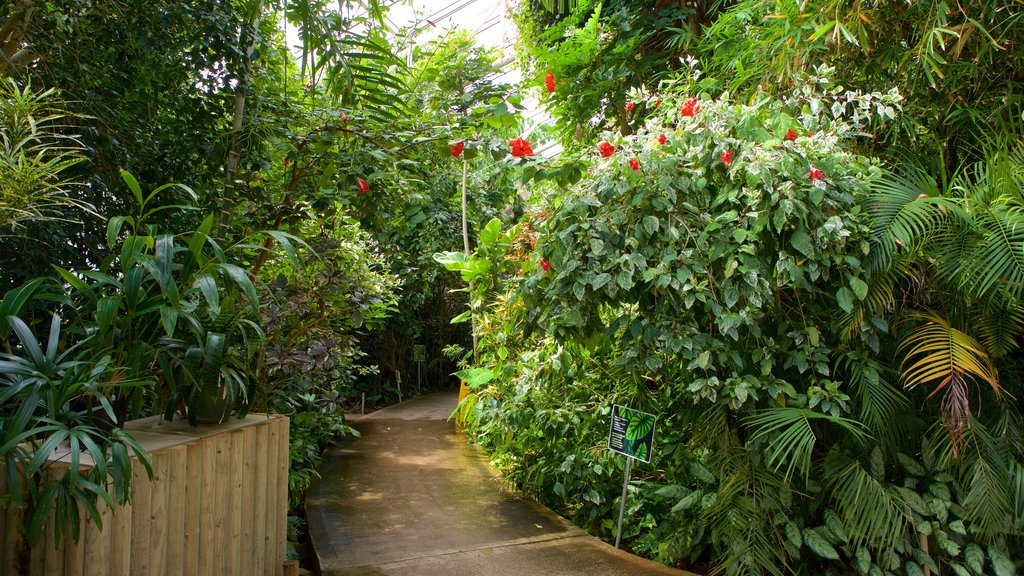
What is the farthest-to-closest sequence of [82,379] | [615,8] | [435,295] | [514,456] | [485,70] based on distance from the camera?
[435,295], [485,70], [615,8], [514,456], [82,379]

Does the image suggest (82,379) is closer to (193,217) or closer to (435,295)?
(193,217)

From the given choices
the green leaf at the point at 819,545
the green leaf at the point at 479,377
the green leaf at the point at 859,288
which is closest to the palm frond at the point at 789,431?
the green leaf at the point at 819,545

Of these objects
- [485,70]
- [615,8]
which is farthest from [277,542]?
[485,70]

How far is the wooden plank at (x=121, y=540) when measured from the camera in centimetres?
190

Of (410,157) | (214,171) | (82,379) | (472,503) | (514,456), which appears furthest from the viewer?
(514,456)

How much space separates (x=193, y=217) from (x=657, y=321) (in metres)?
2.33

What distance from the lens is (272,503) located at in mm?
2809

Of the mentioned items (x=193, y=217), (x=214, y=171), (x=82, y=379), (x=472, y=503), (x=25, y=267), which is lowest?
(x=472, y=503)

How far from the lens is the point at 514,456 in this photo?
4926mm

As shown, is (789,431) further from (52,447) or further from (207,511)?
(52,447)

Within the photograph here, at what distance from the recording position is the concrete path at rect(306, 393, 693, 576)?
324 cm

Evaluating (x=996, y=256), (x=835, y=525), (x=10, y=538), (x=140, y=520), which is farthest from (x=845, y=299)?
(x=10, y=538)

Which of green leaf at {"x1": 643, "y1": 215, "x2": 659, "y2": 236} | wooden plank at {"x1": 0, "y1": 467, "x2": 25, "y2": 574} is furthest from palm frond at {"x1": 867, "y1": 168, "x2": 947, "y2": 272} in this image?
wooden plank at {"x1": 0, "y1": 467, "x2": 25, "y2": 574}

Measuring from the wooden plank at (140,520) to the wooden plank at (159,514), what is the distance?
0.02 metres
